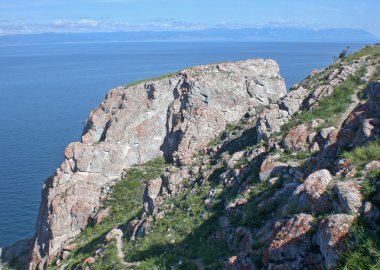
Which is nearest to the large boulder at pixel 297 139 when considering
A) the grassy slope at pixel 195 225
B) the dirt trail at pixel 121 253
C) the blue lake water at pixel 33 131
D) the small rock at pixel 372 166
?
the grassy slope at pixel 195 225

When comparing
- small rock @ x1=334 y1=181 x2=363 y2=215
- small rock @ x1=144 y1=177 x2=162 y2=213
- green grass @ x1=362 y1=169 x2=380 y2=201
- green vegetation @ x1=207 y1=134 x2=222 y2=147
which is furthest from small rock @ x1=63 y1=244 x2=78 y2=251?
green grass @ x1=362 y1=169 x2=380 y2=201

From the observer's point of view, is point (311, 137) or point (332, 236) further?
point (311, 137)

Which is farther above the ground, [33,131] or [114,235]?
[114,235]

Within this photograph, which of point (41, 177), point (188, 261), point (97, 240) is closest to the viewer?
point (188, 261)

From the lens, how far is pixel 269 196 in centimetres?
1747

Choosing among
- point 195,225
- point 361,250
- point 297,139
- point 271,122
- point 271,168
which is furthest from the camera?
point 271,122

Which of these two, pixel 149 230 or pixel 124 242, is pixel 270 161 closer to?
pixel 149 230

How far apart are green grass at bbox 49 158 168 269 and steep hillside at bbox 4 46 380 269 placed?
11 cm

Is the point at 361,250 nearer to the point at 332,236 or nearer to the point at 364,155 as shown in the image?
the point at 332,236

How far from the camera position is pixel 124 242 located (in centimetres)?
2488

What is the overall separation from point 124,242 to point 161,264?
6.62 meters

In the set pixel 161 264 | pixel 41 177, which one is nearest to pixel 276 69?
pixel 161 264

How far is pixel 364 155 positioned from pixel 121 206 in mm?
25982

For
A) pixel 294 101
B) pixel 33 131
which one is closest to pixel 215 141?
pixel 294 101
